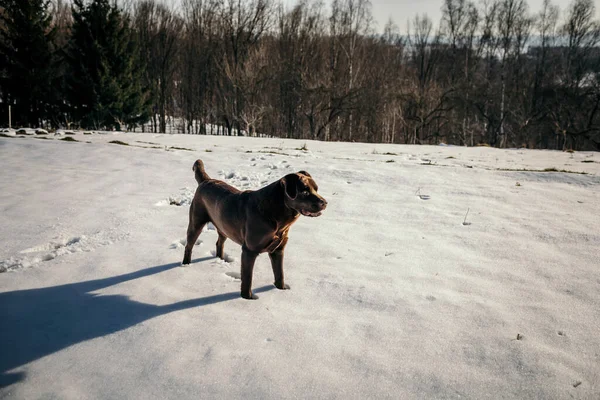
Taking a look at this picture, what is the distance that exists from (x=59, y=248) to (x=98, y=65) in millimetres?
26499

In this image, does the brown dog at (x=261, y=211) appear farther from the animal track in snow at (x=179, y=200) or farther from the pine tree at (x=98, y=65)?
the pine tree at (x=98, y=65)

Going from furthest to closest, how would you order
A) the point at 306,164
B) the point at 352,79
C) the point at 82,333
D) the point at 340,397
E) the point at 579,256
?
the point at 352,79, the point at 306,164, the point at 579,256, the point at 82,333, the point at 340,397

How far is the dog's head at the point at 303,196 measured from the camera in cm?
238

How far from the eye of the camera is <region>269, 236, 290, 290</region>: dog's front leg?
2.99 metres

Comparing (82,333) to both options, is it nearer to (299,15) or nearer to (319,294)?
(319,294)

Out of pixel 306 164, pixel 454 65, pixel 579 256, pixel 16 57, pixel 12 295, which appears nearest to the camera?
pixel 12 295

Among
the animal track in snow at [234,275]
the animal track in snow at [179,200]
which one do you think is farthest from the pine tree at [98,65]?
the animal track in snow at [234,275]

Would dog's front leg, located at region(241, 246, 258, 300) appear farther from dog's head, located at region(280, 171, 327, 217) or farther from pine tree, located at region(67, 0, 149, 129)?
pine tree, located at region(67, 0, 149, 129)

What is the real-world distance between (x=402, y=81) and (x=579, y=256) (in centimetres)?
3118

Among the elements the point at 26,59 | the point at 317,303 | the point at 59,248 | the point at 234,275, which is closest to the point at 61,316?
the point at 234,275

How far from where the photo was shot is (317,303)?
9.46 ft

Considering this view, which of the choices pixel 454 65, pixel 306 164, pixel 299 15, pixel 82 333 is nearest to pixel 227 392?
pixel 82 333

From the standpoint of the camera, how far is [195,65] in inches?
1423

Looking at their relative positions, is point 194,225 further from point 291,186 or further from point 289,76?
point 289,76
